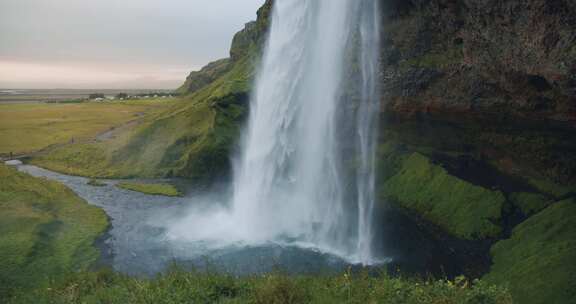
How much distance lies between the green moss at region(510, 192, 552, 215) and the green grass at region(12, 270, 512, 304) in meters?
17.4

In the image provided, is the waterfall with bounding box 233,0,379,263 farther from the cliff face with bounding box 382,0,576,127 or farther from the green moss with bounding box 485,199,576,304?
the green moss with bounding box 485,199,576,304

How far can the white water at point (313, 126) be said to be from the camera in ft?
116

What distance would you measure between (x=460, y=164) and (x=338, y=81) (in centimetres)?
1288

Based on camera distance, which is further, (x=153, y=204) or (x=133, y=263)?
(x=153, y=204)

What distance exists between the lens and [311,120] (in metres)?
38.8

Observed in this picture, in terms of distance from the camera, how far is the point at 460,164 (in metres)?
34.5

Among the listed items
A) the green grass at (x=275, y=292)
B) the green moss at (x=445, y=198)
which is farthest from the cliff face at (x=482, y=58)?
the green grass at (x=275, y=292)

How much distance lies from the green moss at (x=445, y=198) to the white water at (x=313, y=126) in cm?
302

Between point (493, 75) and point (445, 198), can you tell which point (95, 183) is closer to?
point (445, 198)

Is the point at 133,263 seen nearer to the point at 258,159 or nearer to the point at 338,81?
the point at 258,159

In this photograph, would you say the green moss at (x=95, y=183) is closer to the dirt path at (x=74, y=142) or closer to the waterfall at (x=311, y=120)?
the waterfall at (x=311, y=120)

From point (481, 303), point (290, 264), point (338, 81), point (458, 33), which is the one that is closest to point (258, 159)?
point (338, 81)

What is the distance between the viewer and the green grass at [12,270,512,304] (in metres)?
11.9

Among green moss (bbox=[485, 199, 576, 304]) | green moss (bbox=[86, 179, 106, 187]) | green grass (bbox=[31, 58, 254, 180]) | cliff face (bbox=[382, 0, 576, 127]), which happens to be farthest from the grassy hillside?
green moss (bbox=[485, 199, 576, 304])
